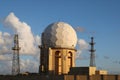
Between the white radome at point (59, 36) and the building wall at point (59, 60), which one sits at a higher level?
the white radome at point (59, 36)

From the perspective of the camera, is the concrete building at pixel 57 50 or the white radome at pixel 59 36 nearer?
the concrete building at pixel 57 50

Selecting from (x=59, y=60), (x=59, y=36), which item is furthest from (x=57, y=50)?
(x=59, y=36)

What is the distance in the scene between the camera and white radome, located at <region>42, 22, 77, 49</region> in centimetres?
8544

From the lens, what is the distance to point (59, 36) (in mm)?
85562

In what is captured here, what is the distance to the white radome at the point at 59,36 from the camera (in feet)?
280

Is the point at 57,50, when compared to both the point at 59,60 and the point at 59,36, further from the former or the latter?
the point at 59,36

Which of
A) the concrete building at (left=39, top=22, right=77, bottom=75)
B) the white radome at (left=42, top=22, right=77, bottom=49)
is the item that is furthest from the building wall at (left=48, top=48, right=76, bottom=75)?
Answer: the white radome at (left=42, top=22, right=77, bottom=49)

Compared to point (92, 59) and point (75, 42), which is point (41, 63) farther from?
point (92, 59)

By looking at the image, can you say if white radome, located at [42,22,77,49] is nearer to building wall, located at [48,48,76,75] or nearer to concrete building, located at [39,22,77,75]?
concrete building, located at [39,22,77,75]

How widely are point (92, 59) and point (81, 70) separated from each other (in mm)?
19789

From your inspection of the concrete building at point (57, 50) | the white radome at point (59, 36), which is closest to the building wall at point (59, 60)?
the concrete building at point (57, 50)

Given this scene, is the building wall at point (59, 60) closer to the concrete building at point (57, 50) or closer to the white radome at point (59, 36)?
the concrete building at point (57, 50)

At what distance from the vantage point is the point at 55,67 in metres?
85.4

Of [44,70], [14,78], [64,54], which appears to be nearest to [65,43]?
[64,54]
